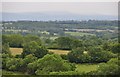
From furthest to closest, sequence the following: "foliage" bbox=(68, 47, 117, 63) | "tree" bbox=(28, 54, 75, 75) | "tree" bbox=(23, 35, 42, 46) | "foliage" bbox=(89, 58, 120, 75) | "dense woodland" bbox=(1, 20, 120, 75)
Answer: "tree" bbox=(23, 35, 42, 46), "foliage" bbox=(68, 47, 117, 63), "dense woodland" bbox=(1, 20, 120, 75), "tree" bbox=(28, 54, 75, 75), "foliage" bbox=(89, 58, 120, 75)

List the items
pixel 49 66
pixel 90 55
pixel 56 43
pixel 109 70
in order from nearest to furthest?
pixel 109 70 → pixel 49 66 → pixel 90 55 → pixel 56 43

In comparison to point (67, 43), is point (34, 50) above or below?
above

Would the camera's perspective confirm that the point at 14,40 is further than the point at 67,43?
No

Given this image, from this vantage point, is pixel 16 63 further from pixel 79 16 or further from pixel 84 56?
pixel 79 16

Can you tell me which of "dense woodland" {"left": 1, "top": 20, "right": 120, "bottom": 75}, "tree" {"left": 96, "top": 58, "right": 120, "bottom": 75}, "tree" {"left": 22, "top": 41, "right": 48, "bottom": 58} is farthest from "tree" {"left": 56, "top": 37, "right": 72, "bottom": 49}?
"tree" {"left": 96, "top": 58, "right": 120, "bottom": 75}

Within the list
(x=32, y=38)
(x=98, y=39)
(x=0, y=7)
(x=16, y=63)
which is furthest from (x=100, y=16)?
(x=0, y=7)

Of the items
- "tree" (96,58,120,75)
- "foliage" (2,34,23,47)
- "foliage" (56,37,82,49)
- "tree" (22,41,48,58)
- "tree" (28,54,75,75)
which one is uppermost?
"tree" (96,58,120,75)

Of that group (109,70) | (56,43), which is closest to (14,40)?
(56,43)

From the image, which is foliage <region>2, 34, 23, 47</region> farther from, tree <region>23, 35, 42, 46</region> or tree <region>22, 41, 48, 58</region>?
tree <region>22, 41, 48, 58</region>

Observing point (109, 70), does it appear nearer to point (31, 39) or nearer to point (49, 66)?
point (49, 66)
